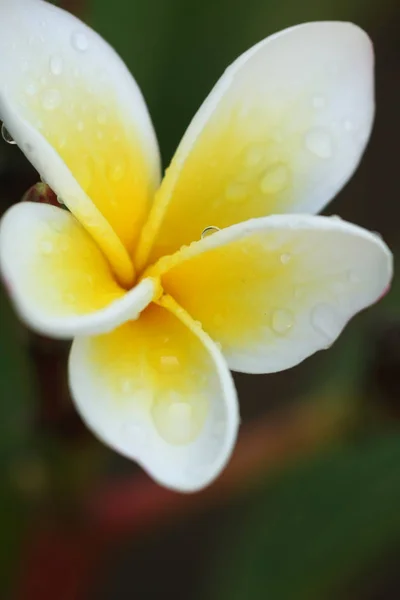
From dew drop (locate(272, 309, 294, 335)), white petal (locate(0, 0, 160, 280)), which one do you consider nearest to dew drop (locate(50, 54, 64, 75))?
white petal (locate(0, 0, 160, 280))

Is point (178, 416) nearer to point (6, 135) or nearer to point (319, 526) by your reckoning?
point (6, 135)

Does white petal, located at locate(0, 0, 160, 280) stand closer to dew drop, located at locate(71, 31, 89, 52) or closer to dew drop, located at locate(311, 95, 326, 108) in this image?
dew drop, located at locate(71, 31, 89, 52)

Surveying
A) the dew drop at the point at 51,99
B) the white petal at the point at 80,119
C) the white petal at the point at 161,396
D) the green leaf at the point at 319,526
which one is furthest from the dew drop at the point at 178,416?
the green leaf at the point at 319,526

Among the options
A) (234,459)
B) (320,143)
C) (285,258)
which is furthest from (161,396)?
(234,459)

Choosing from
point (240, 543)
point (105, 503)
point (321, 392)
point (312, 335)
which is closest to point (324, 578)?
point (240, 543)

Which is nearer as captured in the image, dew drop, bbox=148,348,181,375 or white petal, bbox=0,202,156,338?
white petal, bbox=0,202,156,338

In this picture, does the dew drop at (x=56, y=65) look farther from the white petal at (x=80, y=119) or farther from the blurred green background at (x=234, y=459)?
the blurred green background at (x=234, y=459)
